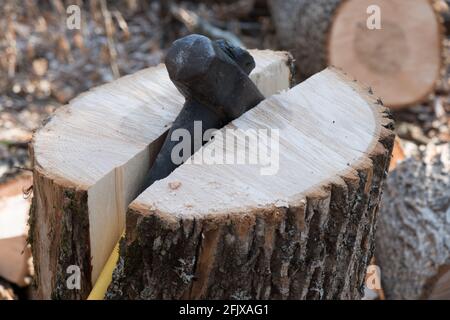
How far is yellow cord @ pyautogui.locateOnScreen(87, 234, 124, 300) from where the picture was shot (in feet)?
6.54

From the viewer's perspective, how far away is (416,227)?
117 inches

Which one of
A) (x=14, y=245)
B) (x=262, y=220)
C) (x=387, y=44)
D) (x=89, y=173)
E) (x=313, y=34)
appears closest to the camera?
(x=262, y=220)

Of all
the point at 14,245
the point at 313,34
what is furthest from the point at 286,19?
the point at 14,245

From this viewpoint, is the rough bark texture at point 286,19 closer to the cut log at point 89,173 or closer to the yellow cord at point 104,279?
the cut log at point 89,173

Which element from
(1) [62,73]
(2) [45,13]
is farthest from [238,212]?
(2) [45,13]

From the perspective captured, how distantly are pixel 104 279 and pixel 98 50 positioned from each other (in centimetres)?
386

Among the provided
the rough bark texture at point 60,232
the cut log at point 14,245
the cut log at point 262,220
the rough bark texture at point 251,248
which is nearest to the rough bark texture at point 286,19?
the cut log at point 14,245

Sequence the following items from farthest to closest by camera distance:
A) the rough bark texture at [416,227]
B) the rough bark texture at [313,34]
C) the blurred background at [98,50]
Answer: the rough bark texture at [313,34], the blurred background at [98,50], the rough bark texture at [416,227]

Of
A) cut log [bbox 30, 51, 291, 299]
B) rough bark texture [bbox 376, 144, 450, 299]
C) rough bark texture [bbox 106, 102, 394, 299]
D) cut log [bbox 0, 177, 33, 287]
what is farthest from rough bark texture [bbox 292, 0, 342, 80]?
rough bark texture [bbox 106, 102, 394, 299]

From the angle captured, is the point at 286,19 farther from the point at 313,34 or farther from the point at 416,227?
the point at 416,227

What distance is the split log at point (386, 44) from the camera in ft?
14.9

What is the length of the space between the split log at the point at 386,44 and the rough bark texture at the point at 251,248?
9.00 ft

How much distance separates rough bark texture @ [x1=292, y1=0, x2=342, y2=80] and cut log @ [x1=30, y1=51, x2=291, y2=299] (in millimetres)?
2473

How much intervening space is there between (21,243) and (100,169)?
1186mm
